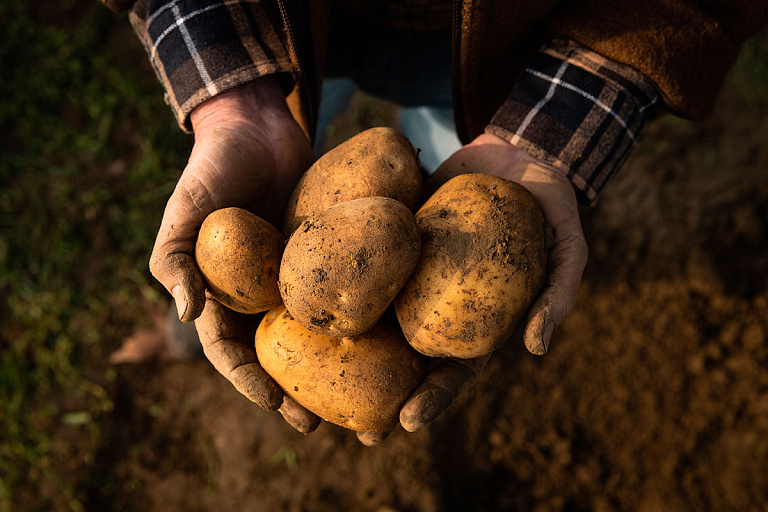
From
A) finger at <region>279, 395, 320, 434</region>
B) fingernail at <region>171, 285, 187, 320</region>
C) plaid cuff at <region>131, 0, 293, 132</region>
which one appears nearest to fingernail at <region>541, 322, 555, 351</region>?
finger at <region>279, 395, 320, 434</region>

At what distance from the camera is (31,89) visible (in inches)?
151

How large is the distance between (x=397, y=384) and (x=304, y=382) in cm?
28

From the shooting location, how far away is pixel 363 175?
1.67m

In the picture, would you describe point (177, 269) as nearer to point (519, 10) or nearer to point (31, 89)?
point (519, 10)

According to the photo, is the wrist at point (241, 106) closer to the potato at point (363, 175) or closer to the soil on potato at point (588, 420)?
the potato at point (363, 175)

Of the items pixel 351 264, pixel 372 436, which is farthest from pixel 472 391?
pixel 351 264

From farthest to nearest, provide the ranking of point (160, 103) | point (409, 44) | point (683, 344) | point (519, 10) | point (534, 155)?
point (160, 103) → point (683, 344) → point (409, 44) → point (534, 155) → point (519, 10)

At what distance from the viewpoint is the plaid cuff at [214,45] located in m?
1.75

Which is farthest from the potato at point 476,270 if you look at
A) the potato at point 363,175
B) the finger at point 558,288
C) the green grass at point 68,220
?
the green grass at point 68,220

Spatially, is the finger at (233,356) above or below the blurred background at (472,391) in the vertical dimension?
above

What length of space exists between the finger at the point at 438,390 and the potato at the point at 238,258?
0.55 metres

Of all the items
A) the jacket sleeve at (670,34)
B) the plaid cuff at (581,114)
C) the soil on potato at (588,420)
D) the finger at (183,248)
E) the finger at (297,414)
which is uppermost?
the jacket sleeve at (670,34)

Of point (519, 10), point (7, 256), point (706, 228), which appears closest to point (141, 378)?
point (7, 256)

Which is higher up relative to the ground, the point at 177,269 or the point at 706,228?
the point at 177,269
